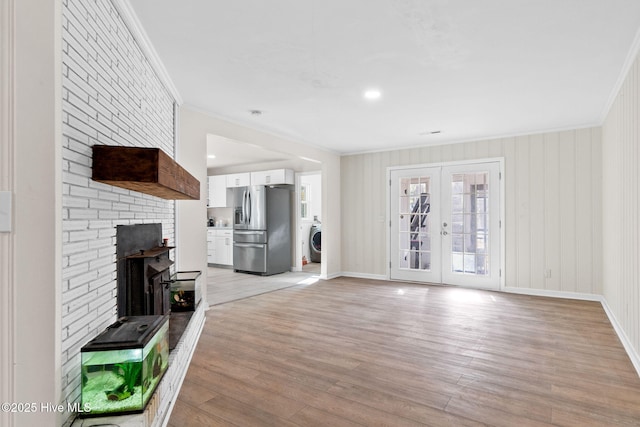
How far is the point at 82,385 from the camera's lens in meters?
1.59

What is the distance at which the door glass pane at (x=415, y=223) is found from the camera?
20.1 feet

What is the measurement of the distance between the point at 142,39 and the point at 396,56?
189cm

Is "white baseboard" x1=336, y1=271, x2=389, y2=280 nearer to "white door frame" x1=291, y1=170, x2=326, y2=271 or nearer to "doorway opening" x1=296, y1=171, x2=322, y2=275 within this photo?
"white door frame" x1=291, y1=170, x2=326, y2=271

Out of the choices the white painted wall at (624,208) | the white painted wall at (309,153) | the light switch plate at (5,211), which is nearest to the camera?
the light switch plate at (5,211)

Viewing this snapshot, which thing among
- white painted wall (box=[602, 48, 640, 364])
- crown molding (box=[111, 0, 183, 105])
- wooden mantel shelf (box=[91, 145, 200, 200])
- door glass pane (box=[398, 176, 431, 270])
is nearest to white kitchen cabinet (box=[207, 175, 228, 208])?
door glass pane (box=[398, 176, 431, 270])

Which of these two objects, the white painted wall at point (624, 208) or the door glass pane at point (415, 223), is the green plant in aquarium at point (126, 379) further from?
the door glass pane at point (415, 223)

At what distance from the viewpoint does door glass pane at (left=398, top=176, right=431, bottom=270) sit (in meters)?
6.14

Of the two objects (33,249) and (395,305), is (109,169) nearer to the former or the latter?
(33,249)

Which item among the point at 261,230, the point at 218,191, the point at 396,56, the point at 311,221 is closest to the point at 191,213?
the point at 396,56

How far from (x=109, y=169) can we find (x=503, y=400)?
2.62 metres

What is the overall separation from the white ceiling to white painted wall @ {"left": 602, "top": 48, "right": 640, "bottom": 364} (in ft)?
0.97

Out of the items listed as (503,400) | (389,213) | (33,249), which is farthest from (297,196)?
(33,249)

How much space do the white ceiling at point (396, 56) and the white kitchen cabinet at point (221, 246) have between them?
395cm

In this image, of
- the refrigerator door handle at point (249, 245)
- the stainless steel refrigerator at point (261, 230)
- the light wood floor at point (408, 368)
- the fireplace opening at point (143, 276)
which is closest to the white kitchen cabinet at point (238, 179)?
the stainless steel refrigerator at point (261, 230)
